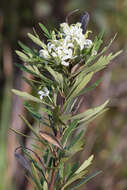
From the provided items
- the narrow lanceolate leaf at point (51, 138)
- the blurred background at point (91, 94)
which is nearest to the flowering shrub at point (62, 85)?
the narrow lanceolate leaf at point (51, 138)

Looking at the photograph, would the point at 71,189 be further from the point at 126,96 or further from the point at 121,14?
the point at 126,96

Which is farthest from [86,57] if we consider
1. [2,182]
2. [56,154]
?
[2,182]

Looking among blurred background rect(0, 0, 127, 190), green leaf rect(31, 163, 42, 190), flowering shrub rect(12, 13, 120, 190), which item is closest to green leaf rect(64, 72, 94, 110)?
flowering shrub rect(12, 13, 120, 190)

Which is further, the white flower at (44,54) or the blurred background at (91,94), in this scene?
the blurred background at (91,94)

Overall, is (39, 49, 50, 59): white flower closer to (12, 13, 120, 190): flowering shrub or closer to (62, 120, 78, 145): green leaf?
(12, 13, 120, 190): flowering shrub

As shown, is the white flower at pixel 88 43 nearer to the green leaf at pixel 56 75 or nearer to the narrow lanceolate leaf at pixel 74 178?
the green leaf at pixel 56 75

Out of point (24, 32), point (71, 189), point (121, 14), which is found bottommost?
point (71, 189)

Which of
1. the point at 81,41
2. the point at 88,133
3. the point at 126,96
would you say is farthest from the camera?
the point at 126,96
